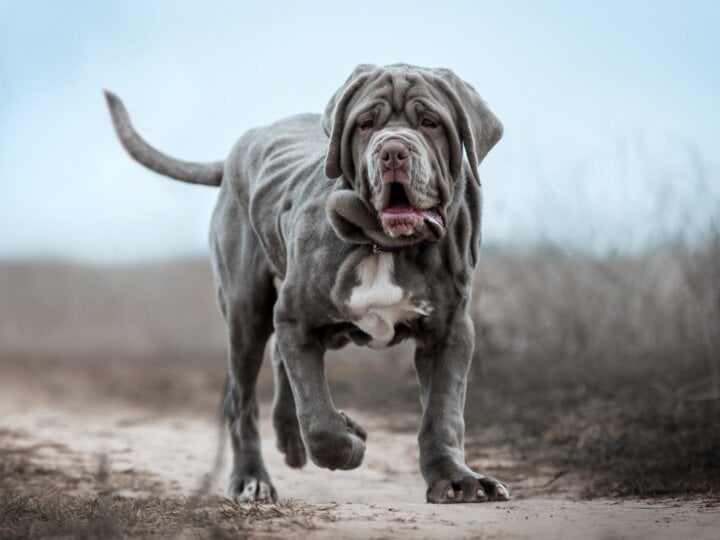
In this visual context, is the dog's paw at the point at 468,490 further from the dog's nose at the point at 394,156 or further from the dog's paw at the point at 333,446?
the dog's nose at the point at 394,156

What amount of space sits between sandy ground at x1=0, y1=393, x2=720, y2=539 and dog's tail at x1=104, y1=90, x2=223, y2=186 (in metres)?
2.08

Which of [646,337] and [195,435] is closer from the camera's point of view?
[195,435]

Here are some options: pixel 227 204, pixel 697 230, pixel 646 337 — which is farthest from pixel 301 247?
pixel 646 337

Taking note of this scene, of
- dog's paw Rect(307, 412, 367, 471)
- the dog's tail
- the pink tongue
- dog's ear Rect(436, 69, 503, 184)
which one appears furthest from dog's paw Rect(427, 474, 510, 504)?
the dog's tail

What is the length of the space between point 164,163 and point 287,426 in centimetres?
212

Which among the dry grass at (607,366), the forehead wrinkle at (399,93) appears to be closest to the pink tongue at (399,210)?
the forehead wrinkle at (399,93)

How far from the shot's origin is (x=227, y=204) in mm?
7230

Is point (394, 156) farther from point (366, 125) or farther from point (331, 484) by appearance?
point (331, 484)

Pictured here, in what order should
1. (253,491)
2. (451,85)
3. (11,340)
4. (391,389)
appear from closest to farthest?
(451,85), (253,491), (391,389), (11,340)

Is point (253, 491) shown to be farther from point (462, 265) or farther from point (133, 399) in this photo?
point (133, 399)

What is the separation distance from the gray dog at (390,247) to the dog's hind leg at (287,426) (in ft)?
3.17

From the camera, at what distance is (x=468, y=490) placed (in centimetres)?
531

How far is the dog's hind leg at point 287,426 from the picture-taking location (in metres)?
6.89

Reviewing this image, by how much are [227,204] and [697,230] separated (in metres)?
6.04
